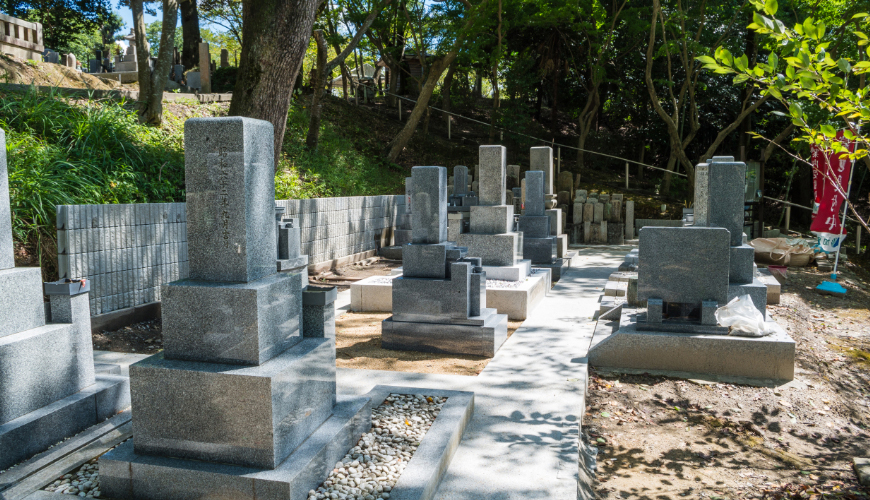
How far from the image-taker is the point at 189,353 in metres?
3.23

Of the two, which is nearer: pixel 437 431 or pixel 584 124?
pixel 437 431

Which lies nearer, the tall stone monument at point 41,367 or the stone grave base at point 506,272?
the tall stone monument at point 41,367

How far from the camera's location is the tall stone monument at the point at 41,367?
3.58 m

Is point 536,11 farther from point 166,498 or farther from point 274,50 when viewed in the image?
point 166,498

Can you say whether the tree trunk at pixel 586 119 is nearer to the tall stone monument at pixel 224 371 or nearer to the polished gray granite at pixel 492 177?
the polished gray granite at pixel 492 177

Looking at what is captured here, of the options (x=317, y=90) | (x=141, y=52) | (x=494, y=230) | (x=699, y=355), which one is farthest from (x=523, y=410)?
(x=317, y=90)

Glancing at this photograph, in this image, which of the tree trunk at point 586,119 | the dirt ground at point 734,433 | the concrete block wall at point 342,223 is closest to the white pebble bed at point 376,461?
the dirt ground at point 734,433

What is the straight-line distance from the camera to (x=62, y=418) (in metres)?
3.77

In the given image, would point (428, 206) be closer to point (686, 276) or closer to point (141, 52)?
point (686, 276)

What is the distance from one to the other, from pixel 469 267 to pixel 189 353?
3840 mm

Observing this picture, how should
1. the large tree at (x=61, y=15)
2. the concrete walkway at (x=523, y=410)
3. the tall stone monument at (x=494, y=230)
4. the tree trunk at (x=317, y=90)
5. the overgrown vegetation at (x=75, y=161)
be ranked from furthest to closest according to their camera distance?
1. the large tree at (x=61, y=15)
2. the tree trunk at (x=317, y=90)
3. the tall stone monument at (x=494, y=230)
4. the overgrown vegetation at (x=75, y=161)
5. the concrete walkway at (x=523, y=410)

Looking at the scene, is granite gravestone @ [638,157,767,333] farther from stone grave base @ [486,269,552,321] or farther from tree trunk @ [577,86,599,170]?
tree trunk @ [577,86,599,170]

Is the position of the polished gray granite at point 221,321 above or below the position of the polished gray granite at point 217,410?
above

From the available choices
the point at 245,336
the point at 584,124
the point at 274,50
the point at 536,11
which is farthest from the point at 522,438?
the point at 584,124
